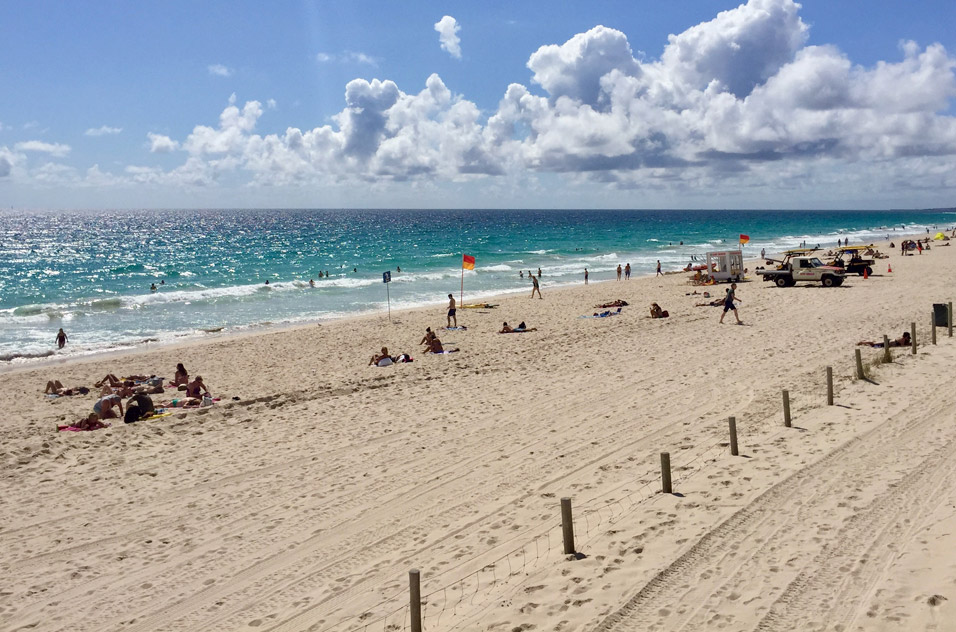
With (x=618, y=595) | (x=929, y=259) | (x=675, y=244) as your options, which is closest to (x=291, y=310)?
(x=618, y=595)

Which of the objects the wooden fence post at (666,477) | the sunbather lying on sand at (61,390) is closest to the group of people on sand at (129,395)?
the sunbather lying on sand at (61,390)

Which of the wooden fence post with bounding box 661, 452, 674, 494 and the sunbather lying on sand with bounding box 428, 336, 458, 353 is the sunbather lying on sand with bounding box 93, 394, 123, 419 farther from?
the wooden fence post with bounding box 661, 452, 674, 494

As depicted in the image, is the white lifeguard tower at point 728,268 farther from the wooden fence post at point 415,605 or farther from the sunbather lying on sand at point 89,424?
the wooden fence post at point 415,605

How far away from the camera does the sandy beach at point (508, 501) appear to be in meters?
5.86

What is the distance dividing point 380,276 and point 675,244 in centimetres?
4133

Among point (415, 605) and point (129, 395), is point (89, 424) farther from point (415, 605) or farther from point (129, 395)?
point (415, 605)

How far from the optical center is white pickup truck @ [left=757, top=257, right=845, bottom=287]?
28.5m

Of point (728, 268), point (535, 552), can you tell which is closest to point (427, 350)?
point (535, 552)

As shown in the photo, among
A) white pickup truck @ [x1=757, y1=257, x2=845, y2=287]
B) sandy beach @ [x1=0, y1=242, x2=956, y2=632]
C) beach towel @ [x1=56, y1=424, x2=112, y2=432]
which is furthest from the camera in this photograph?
white pickup truck @ [x1=757, y1=257, x2=845, y2=287]

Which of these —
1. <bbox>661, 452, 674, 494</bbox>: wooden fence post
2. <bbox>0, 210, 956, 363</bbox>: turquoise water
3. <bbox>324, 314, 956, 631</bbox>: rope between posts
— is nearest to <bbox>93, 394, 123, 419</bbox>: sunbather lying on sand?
<bbox>324, 314, 956, 631</bbox>: rope between posts

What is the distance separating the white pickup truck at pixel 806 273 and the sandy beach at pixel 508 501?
13.4 m

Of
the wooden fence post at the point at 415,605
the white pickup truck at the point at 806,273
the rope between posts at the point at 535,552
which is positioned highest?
the white pickup truck at the point at 806,273

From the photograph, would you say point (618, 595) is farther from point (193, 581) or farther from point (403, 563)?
point (193, 581)

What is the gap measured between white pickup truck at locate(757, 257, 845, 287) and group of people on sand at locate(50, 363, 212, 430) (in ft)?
79.9
